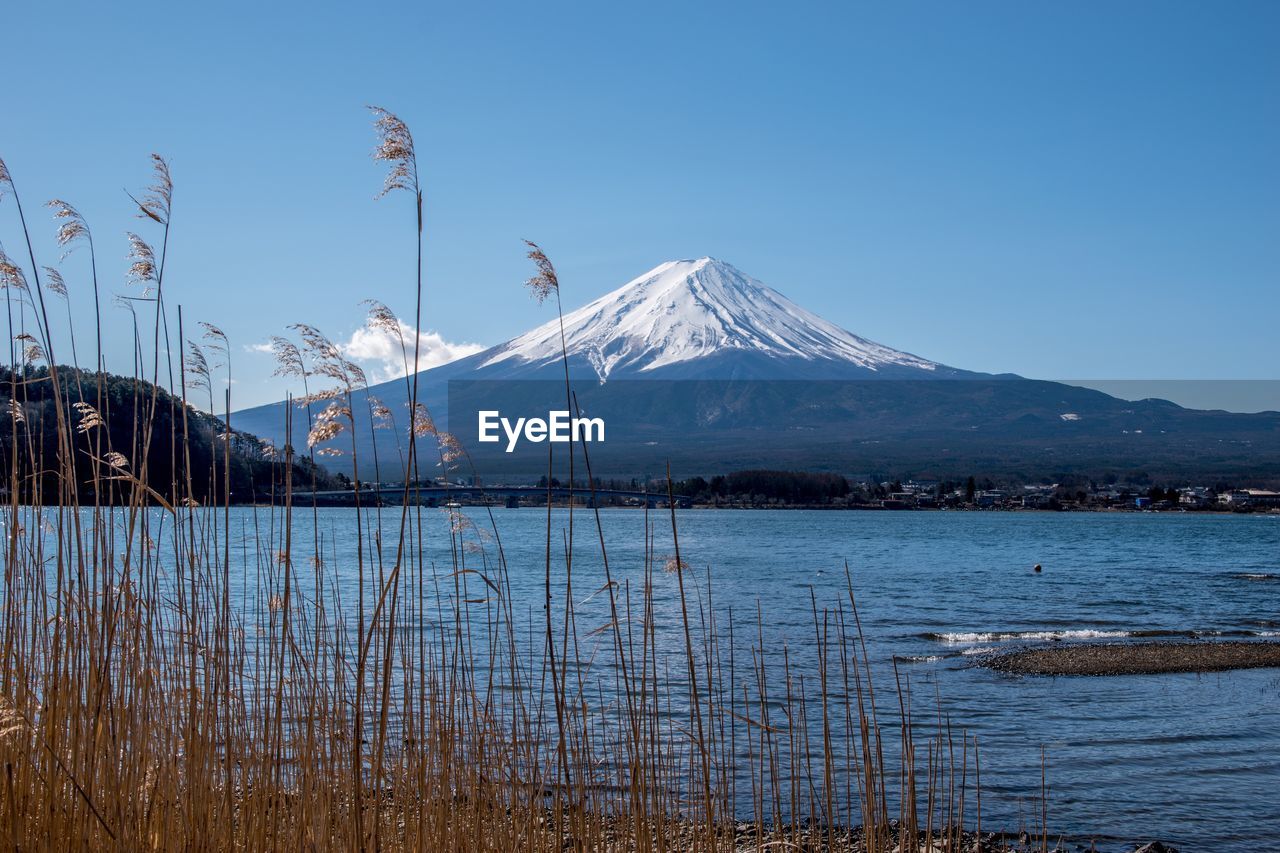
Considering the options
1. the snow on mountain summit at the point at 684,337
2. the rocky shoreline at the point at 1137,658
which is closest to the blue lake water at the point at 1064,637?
the rocky shoreline at the point at 1137,658

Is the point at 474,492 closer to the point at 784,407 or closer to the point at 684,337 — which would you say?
the point at 784,407

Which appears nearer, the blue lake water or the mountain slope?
the blue lake water

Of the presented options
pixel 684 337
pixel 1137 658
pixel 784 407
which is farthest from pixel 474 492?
pixel 684 337

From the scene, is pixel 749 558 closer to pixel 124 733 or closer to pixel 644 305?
pixel 124 733

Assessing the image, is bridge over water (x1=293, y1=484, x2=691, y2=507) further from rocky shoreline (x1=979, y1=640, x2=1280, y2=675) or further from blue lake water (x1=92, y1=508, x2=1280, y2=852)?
rocky shoreline (x1=979, y1=640, x2=1280, y2=675)

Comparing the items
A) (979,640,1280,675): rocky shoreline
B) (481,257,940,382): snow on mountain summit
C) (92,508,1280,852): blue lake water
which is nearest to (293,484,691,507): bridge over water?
(92,508,1280,852): blue lake water

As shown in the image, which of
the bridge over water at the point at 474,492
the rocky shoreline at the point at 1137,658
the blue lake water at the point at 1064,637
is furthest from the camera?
the rocky shoreline at the point at 1137,658

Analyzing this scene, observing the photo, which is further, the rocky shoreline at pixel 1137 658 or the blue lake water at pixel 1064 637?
the rocky shoreline at pixel 1137 658

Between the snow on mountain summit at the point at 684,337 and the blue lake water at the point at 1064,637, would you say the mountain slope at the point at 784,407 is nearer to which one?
the snow on mountain summit at the point at 684,337
